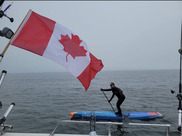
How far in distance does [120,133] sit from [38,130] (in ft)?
17.9

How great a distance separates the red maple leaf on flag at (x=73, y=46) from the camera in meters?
4.61

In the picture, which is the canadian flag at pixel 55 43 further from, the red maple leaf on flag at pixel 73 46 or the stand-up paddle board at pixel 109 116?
the stand-up paddle board at pixel 109 116

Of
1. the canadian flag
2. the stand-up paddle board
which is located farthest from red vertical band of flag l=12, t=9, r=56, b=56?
the stand-up paddle board

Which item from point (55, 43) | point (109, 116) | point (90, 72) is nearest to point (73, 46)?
point (55, 43)

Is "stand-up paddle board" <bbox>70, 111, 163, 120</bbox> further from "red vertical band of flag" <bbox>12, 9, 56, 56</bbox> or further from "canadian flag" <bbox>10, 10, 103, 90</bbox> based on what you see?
"red vertical band of flag" <bbox>12, 9, 56, 56</bbox>

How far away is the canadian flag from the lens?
3.96m

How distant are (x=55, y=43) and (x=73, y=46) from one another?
2.13 ft

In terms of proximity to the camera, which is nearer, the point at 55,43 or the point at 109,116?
the point at 55,43

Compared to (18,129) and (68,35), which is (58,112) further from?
(68,35)

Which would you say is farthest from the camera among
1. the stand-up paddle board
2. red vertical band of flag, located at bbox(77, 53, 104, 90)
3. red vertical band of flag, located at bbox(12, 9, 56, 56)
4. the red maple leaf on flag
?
the stand-up paddle board

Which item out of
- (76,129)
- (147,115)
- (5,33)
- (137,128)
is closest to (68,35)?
(5,33)

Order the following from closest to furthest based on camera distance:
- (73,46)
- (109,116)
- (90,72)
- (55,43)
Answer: (55,43), (73,46), (90,72), (109,116)

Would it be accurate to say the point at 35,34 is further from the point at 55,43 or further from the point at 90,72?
the point at 90,72

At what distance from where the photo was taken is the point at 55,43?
4.42 metres
